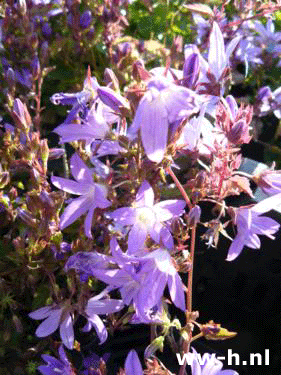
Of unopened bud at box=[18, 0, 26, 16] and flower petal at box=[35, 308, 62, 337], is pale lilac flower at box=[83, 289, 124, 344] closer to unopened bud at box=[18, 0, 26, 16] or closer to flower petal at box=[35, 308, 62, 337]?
flower petal at box=[35, 308, 62, 337]

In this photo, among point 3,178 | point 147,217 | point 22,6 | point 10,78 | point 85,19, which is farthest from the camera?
point 85,19

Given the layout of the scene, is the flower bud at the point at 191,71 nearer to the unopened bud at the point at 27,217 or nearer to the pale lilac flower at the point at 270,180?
the pale lilac flower at the point at 270,180

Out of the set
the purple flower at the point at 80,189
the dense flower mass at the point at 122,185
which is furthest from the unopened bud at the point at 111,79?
the purple flower at the point at 80,189

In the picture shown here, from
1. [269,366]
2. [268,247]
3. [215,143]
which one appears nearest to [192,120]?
[215,143]

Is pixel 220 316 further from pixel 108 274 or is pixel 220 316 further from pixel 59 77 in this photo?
pixel 59 77

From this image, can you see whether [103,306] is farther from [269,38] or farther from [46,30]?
[269,38]

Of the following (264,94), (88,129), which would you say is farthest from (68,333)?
(264,94)

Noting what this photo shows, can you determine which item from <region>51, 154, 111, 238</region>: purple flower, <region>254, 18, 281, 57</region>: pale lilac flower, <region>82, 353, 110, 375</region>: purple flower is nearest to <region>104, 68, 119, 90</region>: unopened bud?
<region>51, 154, 111, 238</region>: purple flower
